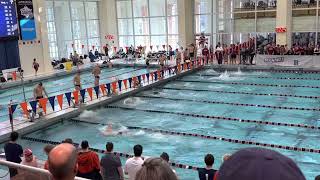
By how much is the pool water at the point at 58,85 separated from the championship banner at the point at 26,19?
2.75 m

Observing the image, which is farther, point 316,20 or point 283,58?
point 316,20

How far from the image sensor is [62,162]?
64.1 inches

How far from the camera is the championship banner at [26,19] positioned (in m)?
20.0

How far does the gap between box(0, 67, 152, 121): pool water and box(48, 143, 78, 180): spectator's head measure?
458 inches

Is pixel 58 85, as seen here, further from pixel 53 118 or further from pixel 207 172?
pixel 207 172

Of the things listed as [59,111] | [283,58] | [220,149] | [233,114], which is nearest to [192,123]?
[233,114]

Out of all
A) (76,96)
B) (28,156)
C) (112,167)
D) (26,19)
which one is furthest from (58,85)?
(112,167)

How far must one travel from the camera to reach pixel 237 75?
63.5ft

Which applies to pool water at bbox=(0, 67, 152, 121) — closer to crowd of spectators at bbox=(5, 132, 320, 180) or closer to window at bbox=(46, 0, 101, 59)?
window at bbox=(46, 0, 101, 59)

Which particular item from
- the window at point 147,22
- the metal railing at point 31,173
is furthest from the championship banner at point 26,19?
the metal railing at point 31,173

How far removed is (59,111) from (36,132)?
1422mm

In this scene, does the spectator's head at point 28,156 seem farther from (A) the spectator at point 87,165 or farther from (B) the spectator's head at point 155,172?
(B) the spectator's head at point 155,172

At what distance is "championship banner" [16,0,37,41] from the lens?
19953 mm

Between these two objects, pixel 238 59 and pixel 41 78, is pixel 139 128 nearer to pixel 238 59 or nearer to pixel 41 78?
pixel 41 78
